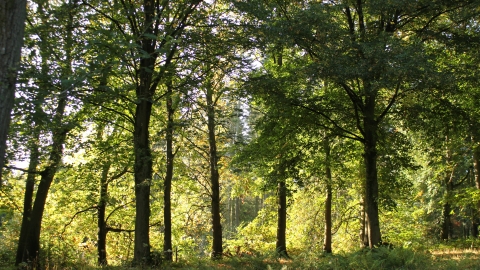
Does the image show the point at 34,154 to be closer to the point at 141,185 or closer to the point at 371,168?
the point at 141,185

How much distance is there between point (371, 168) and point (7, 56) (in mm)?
11626

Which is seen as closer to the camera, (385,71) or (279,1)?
(385,71)

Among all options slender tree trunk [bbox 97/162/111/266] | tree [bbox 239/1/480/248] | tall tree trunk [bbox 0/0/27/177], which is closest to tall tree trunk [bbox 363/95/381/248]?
tree [bbox 239/1/480/248]

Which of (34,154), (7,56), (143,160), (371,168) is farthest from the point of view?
(371,168)

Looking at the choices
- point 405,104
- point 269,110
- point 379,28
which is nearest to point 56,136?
point 269,110

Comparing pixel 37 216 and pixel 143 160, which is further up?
pixel 143 160

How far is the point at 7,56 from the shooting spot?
4.11 meters

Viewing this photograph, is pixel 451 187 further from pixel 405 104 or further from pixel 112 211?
pixel 112 211

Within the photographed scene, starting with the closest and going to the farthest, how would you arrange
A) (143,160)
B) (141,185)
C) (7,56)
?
1. (7,56)
2. (141,185)
3. (143,160)

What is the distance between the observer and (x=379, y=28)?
12297 mm

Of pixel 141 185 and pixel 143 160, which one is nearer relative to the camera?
pixel 141 185

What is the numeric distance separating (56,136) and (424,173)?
22.3 m

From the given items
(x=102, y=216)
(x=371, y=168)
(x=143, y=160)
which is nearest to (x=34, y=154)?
(x=143, y=160)

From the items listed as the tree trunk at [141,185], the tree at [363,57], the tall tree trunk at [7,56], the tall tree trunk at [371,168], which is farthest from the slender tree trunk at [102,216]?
the tall tree trunk at [7,56]
